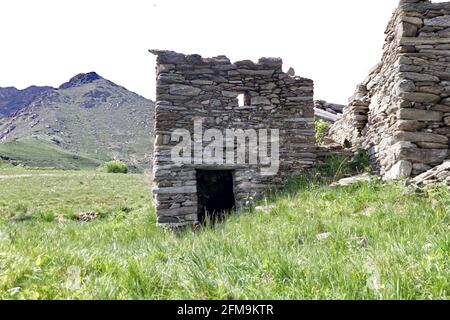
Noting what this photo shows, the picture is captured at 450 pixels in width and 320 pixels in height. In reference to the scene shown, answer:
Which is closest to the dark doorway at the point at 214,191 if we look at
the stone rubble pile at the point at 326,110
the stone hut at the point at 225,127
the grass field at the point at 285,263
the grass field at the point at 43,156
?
the stone hut at the point at 225,127

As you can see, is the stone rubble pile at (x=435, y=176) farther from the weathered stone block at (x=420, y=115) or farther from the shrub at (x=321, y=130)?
the shrub at (x=321, y=130)

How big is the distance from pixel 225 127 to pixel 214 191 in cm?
219

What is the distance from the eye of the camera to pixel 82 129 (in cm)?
14525

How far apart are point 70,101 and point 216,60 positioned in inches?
7103

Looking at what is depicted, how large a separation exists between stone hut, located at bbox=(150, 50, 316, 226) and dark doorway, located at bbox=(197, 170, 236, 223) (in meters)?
1.24

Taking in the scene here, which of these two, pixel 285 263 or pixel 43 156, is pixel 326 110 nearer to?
pixel 285 263

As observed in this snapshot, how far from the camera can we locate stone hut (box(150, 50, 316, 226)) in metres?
8.05

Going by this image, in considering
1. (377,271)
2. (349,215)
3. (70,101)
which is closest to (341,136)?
(349,215)

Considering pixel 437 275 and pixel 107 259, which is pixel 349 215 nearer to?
pixel 437 275

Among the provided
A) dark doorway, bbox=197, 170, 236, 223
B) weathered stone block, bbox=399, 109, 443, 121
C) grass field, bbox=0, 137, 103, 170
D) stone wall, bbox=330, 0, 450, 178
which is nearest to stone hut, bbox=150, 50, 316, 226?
dark doorway, bbox=197, 170, 236, 223

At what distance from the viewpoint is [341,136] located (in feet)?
33.6

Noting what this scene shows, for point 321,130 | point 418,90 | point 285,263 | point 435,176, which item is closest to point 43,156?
point 321,130

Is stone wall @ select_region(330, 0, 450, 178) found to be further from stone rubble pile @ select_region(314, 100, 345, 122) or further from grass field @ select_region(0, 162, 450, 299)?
stone rubble pile @ select_region(314, 100, 345, 122)

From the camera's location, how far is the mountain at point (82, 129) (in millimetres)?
103625
